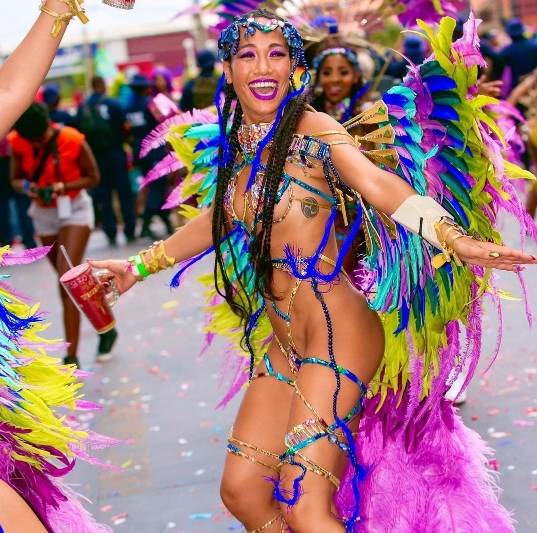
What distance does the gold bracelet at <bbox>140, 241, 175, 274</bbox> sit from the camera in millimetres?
3039

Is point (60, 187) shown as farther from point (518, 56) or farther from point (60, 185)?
point (518, 56)

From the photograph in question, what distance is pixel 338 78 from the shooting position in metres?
4.54

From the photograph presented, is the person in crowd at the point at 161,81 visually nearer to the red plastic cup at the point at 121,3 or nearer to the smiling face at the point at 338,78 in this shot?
the smiling face at the point at 338,78

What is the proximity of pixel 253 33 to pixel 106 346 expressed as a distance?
3979mm

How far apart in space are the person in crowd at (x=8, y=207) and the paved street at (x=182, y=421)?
4.05m

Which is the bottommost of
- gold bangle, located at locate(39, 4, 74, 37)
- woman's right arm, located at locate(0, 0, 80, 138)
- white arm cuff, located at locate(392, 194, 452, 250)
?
white arm cuff, located at locate(392, 194, 452, 250)

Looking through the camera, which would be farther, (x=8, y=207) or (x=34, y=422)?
(x=8, y=207)

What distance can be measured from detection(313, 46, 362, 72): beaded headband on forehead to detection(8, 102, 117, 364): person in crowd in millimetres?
2027

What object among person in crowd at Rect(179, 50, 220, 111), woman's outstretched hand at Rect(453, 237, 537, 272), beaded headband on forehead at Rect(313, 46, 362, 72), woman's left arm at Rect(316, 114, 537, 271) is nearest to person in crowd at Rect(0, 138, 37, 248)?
person in crowd at Rect(179, 50, 220, 111)

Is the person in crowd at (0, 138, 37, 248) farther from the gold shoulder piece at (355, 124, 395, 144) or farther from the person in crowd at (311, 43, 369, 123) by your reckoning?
the gold shoulder piece at (355, 124, 395, 144)

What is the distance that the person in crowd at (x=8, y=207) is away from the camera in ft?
36.2

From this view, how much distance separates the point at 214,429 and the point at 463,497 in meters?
2.07

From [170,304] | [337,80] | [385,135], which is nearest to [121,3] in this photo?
[385,135]

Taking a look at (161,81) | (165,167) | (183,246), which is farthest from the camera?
(161,81)
